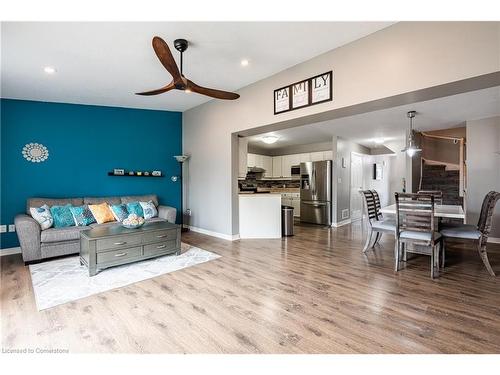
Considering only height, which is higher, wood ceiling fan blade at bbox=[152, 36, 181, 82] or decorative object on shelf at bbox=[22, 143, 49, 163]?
wood ceiling fan blade at bbox=[152, 36, 181, 82]

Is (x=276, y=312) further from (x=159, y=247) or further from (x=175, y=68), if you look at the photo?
(x=175, y=68)

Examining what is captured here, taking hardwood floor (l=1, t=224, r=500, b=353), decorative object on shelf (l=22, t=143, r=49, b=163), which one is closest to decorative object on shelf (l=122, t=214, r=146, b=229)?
hardwood floor (l=1, t=224, r=500, b=353)

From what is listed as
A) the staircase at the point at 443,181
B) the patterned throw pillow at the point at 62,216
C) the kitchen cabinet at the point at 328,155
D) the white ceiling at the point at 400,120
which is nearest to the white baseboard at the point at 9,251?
the patterned throw pillow at the point at 62,216

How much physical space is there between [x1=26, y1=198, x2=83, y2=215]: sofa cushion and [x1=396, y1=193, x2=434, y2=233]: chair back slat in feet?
16.1

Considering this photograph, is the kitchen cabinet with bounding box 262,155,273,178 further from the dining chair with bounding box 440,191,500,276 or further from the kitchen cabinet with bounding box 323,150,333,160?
the dining chair with bounding box 440,191,500,276

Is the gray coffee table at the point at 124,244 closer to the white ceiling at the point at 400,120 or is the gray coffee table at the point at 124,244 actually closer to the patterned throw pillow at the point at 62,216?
the patterned throw pillow at the point at 62,216

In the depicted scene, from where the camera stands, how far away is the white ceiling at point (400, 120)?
3.82 m

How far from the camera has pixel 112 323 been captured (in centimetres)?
196

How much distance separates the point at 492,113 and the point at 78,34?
633cm

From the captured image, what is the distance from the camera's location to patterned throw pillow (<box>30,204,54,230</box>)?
11.8 feet

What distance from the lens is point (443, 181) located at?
21.5 feet

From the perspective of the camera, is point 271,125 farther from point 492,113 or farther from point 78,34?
point 492,113

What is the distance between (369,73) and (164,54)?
2071 millimetres

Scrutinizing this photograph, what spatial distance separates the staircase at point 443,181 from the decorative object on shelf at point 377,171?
1.77 metres
